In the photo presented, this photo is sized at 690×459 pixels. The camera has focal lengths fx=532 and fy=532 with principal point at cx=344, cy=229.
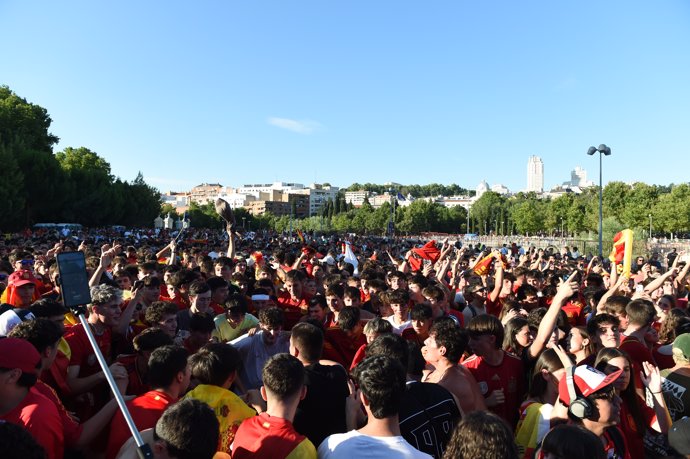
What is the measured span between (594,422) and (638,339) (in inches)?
103

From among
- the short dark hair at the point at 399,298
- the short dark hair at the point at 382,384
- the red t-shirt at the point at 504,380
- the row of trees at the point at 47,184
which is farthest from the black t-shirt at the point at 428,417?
the row of trees at the point at 47,184

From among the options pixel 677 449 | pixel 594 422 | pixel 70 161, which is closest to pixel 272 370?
pixel 594 422

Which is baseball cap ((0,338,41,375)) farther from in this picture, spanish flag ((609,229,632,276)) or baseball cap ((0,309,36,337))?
spanish flag ((609,229,632,276))

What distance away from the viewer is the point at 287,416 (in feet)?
10.4

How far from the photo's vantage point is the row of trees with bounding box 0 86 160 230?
154 feet

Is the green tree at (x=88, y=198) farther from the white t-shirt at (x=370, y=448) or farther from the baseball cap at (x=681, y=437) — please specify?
the baseball cap at (x=681, y=437)

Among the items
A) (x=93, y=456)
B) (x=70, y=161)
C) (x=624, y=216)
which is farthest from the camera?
(x=70, y=161)

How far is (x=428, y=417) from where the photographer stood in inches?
133

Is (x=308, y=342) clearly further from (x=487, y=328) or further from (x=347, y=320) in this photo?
(x=487, y=328)

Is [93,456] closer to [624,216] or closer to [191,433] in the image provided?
[191,433]

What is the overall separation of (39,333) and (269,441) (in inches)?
71.8

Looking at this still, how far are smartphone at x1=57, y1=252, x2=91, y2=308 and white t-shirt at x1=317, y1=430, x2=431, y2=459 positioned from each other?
1.92 metres

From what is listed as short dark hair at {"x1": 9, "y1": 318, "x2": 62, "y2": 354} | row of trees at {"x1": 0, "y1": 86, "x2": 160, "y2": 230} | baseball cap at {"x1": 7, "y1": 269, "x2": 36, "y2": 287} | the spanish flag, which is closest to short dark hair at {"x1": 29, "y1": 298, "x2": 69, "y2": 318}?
short dark hair at {"x1": 9, "y1": 318, "x2": 62, "y2": 354}

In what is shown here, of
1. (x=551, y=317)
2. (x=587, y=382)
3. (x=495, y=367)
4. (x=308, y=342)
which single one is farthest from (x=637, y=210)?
(x=308, y=342)
